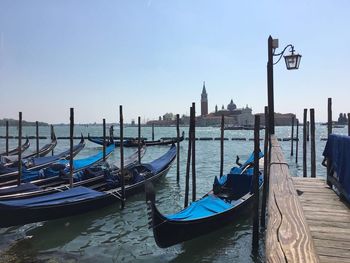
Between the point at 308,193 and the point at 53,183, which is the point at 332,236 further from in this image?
the point at 53,183

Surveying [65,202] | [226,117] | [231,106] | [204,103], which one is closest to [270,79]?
[65,202]

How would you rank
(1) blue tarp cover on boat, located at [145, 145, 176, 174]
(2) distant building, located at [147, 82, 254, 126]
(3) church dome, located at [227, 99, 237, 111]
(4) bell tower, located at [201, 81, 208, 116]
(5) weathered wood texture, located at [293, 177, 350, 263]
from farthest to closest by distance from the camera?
1. (3) church dome, located at [227, 99, 237, 111]
2. (4) bell tower, located at [201, 81, 208, 116]
3. (2) distant building, located at [147, 82, 254, 126]
4. (1) blue tarp cover on boat, located at [145, 145, 176, 174]
5. (5) weathered wood texture, located at [293, 177, 350, 263]

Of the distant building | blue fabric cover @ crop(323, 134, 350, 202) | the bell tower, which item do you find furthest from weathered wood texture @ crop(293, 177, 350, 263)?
the bell tower

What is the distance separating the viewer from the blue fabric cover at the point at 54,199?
6363mm

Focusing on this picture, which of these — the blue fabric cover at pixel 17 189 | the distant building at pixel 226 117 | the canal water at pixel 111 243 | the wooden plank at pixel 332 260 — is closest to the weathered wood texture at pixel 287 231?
the wooden plank at pixel 332 260

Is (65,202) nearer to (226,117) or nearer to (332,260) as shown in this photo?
A: (332,260)

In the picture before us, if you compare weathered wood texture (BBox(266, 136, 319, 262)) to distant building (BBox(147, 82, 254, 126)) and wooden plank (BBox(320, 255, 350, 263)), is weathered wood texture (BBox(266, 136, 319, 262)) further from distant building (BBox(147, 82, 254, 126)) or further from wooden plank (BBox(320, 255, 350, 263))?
distant building (BBox(147, 82, 254, 126))

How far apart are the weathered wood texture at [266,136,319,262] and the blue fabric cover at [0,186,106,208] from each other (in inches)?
209

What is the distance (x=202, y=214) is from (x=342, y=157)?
3.03 m

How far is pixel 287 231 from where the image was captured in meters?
1.57

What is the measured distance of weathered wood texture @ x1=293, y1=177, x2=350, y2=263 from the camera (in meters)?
2.31

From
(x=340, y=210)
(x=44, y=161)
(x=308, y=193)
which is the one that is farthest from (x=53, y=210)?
(x=44, y=161)

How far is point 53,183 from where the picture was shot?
9617 mm

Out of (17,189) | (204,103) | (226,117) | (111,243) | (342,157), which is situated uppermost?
(204,103)
